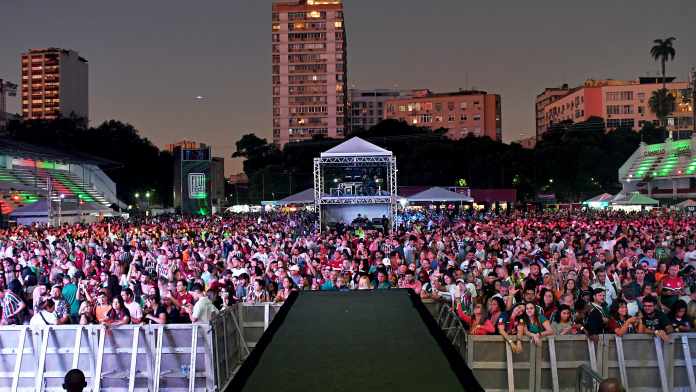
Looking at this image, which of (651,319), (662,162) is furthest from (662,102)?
(651,319)

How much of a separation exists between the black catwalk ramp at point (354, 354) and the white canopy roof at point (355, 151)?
2414 centimetres

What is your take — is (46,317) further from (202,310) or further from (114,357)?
(202,310)

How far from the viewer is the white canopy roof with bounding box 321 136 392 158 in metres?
29.0

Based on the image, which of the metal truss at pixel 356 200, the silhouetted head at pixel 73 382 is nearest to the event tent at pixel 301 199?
the metal truss at pixel 356 200

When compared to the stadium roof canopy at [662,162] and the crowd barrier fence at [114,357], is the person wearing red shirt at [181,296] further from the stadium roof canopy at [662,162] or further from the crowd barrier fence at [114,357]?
the stadium roof canopy at [662,162]

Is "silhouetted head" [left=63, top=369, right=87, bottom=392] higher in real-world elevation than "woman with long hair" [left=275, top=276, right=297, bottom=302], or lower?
higher

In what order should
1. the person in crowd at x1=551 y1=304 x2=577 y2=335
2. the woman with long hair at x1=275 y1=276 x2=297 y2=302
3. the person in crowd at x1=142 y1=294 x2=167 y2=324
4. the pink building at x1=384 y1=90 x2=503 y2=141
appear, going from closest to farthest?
the person in crowd at x1=551 y1=304 x2=577 y2=335 < the person in crowd at x1=142 y1=294 x2=167 y2=324 < the woman with long hair at x1=275 y1=276 x2=297 y2=302 < the pink building at x1=384 y1=90 x2=503 y2=141

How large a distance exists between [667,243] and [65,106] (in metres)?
197

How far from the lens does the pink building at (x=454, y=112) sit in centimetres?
14562

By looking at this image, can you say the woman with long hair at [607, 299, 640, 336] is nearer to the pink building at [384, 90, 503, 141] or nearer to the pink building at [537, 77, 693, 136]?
the pink building at [537, 77, 693, 136]

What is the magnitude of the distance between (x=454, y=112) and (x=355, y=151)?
11995 cm

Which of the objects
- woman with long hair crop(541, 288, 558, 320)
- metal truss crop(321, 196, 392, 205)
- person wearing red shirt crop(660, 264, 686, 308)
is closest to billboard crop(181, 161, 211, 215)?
metal truss crop(321, 196, 392, 205)

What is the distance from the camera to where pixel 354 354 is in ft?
11.5

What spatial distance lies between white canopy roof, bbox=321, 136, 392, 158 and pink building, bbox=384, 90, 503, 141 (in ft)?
382
